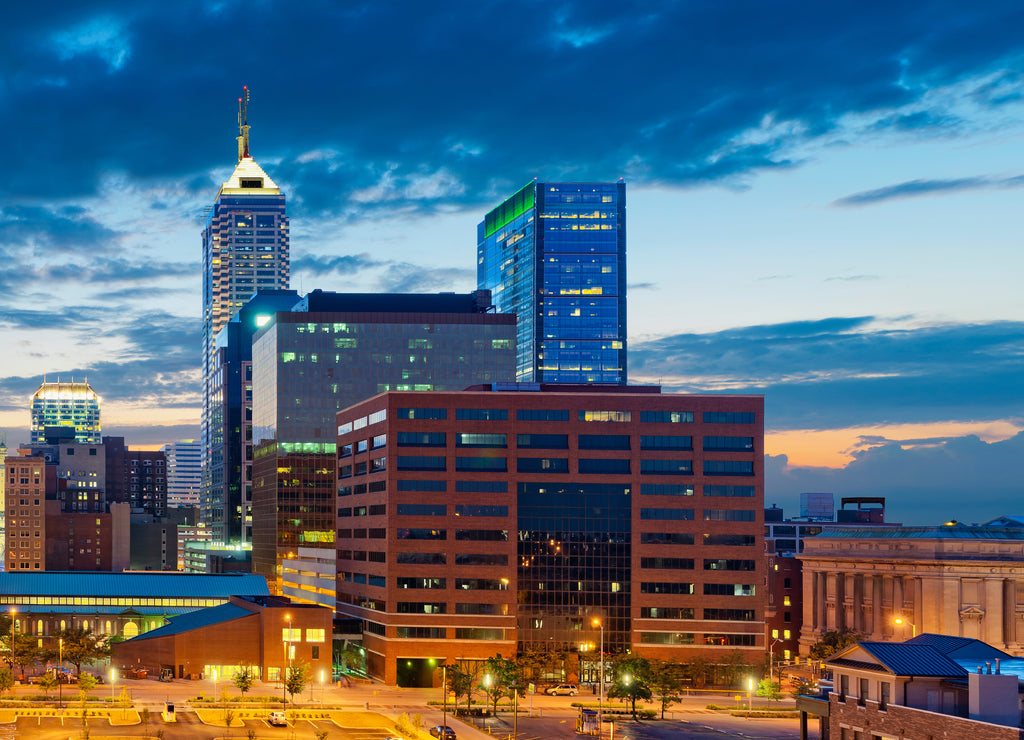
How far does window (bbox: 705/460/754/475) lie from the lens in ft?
643

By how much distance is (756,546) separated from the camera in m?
194

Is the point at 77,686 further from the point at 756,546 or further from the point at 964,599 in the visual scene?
the point at 964,599

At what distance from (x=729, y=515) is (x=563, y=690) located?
117ft

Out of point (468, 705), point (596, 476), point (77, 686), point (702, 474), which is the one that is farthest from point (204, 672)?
point (702, 474)

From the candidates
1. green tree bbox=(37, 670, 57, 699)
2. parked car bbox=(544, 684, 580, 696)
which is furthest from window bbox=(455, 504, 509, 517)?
green tree bbox=(37, 670, 57, 699)

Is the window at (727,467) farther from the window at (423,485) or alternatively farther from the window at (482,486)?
the window at (423,485)

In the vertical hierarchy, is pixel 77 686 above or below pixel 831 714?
below

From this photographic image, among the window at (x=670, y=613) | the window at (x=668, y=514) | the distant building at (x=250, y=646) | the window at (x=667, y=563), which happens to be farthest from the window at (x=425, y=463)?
the window at (x=670, y=613)

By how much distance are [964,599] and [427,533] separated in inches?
3212

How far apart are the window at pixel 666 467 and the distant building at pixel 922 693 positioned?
99.8m

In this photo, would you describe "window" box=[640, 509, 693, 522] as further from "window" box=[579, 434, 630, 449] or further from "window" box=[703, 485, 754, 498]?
"window" box=[579, 434, 630, 449]

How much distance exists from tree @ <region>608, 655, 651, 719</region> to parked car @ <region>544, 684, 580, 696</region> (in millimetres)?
6981

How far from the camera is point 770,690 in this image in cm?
17438

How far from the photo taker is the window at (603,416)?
198m
